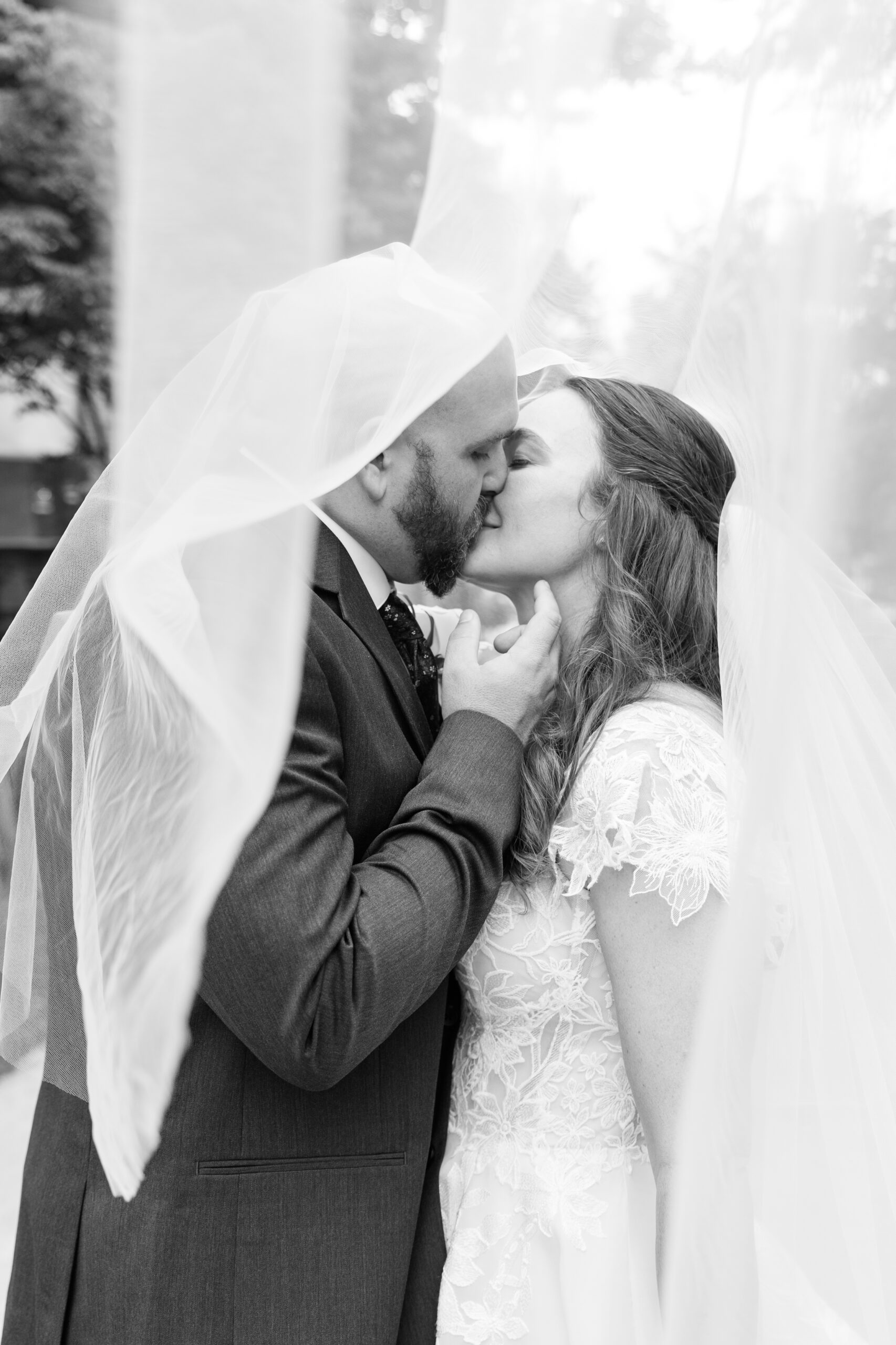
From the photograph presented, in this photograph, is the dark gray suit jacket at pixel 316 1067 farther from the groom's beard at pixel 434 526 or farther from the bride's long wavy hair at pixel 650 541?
the bride's long wavy hair at pixel 650 541

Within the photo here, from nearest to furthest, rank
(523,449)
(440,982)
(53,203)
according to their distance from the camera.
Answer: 1. (440,982)
2. (523,449)
3. (53,203)

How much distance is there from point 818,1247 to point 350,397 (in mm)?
1286

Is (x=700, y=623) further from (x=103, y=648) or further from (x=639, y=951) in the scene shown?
(x=103, y=648)

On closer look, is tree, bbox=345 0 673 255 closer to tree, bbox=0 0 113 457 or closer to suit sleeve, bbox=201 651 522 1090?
suit sleeve, bbox=201 651 522 1090

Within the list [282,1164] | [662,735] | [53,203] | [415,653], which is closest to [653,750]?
[662,735]

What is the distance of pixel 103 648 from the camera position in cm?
165

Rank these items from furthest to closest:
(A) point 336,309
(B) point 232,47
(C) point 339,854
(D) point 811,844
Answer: (D) point 811,844, (C) point 339,854, (A) point 336,309, (B) point 232,47

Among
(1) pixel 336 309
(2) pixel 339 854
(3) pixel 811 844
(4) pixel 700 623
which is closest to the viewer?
(1) pixel 336 309

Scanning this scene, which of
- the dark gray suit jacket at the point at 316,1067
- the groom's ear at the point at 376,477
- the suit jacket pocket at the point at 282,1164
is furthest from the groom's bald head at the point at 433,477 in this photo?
the suit jacket pocket at the point at 282,1164

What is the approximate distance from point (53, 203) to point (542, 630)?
731 cm

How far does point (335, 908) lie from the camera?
1522mm

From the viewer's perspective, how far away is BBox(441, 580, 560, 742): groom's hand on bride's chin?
74.5 inches

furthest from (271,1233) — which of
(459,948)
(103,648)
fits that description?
(103,648)

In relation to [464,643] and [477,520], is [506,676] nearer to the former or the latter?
[464,643]
